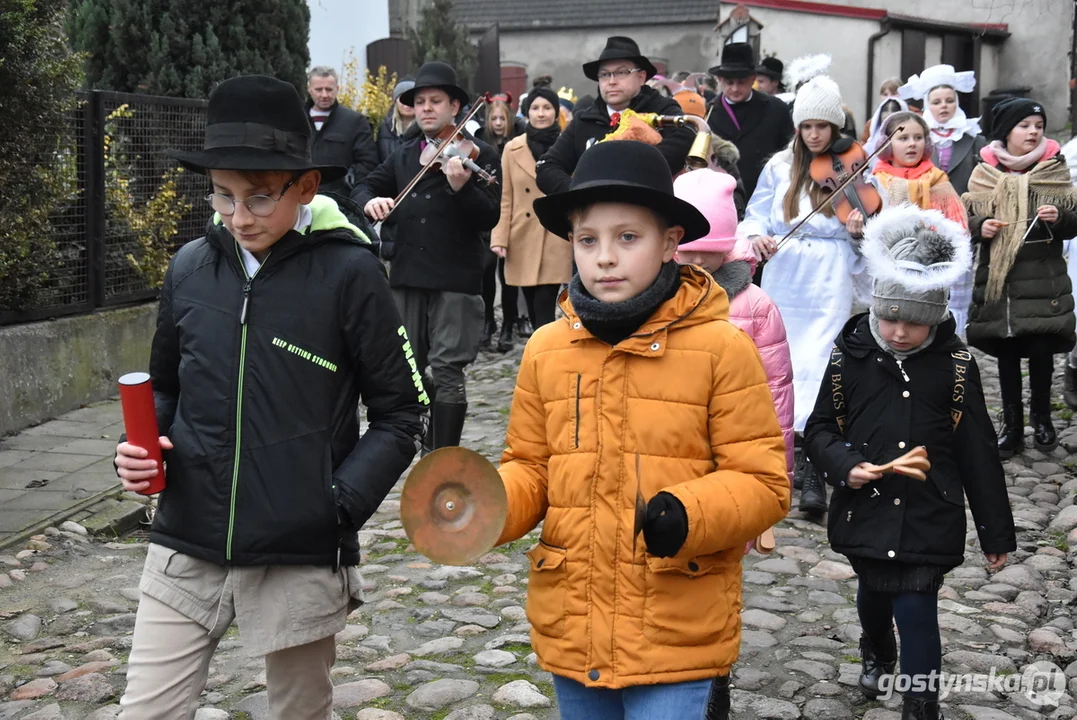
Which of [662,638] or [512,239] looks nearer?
[662,638]

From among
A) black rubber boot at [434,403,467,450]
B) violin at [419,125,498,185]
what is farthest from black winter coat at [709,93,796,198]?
black rubber boot at [434,403,467,450]

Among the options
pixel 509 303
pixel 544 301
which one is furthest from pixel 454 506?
pixel 509 303

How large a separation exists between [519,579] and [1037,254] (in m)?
3.87

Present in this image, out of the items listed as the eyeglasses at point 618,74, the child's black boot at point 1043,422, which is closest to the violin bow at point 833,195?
the eyeglasses at point 618,74

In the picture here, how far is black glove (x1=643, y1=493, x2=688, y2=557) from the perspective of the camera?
2783 millimetres

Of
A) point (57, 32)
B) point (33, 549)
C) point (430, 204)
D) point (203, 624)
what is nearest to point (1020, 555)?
point (430, 204)

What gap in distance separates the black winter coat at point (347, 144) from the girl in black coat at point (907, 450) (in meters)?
6.04

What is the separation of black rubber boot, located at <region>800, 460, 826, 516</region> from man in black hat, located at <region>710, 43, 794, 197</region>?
11.9 feet

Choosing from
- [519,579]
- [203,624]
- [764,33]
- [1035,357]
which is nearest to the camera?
[203,624]

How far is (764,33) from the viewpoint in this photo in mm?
29719

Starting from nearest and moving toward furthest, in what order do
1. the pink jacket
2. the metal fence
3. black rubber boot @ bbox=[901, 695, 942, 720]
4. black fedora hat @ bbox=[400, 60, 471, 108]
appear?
black rubber boot @ bbox=[901, 695, 942, 720]
the pink jacket
black fedora hat @ bbox=[400, 60, 471, 108]
the metal fence

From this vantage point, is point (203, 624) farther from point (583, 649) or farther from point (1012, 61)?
point (1012, 61)

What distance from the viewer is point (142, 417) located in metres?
3.12

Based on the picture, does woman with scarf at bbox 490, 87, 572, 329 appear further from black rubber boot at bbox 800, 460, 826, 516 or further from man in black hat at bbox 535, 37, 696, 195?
black rubber boot at bbox 800, 460, 826, 516
